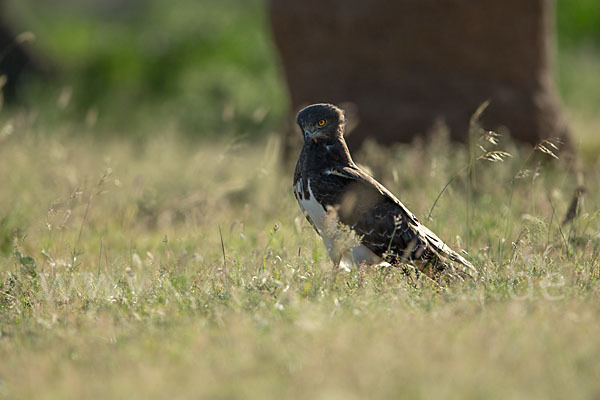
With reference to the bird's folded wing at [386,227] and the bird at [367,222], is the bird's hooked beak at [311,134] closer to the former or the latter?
the bird at [367,222]

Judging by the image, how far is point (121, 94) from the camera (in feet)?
50.2

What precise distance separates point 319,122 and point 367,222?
2.47 feet

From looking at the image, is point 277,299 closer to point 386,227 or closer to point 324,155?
point 386,227

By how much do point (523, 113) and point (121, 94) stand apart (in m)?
9.11

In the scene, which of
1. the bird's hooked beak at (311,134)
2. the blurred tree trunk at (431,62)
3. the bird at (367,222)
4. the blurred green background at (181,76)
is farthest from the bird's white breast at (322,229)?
the blurred green background at (181,76)

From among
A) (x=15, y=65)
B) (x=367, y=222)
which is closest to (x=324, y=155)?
(x=367, y=222)

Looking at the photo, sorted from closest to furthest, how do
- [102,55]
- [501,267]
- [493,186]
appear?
1. [501,267]
2. [493,186]
3. [102,55]

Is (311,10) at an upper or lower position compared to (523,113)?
upper

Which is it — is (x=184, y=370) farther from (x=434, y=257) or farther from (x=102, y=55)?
(x=102, y=55)

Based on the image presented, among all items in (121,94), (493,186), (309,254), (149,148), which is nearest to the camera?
(309,254)

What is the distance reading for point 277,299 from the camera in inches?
154

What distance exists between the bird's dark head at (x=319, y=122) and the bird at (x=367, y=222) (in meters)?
0.14

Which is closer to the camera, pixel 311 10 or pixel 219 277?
pixel 219 277

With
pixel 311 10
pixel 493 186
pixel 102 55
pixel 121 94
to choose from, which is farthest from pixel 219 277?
pixel 102 55
